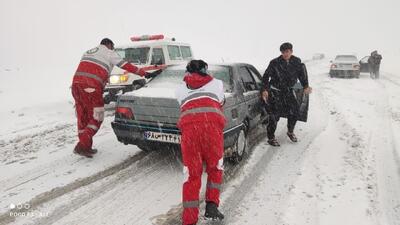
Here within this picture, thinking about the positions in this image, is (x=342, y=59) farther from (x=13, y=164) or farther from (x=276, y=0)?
(x=276, y=0)

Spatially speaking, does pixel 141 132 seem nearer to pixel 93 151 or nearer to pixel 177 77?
pixel 93 151

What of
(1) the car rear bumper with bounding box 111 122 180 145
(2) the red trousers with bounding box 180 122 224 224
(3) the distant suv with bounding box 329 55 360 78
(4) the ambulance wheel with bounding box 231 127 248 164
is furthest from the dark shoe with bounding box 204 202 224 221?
(3) the distant suv with bounding box 329 55 360 78

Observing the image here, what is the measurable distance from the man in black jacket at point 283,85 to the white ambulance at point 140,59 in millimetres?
4429

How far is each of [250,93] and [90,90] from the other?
8.39 ft

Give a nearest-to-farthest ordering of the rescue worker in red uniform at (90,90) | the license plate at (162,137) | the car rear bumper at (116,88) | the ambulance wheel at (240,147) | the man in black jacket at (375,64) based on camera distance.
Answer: the license plate at (162,137) < the ambulance wheel at (240,147) < the rescue worker in red uniform at (90,90) < the car rear bumper at (116,88) < the man in black jacket at (375,64)

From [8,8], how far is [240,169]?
42952mm

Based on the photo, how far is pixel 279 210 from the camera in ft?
13.4

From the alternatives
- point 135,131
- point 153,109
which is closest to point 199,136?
point 153,109

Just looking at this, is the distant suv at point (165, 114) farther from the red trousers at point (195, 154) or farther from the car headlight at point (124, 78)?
the car headlight at point (124, 78)

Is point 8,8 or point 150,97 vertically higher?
point 8,8

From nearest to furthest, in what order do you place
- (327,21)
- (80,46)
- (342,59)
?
(342,59) < (80,46) < (327,21)

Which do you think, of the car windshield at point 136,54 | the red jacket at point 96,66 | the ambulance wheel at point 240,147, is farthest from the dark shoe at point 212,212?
the car windshield at point 136,54

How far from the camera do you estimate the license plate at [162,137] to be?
5062mm

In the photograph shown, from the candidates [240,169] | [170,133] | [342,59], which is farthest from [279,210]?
[342,59]
